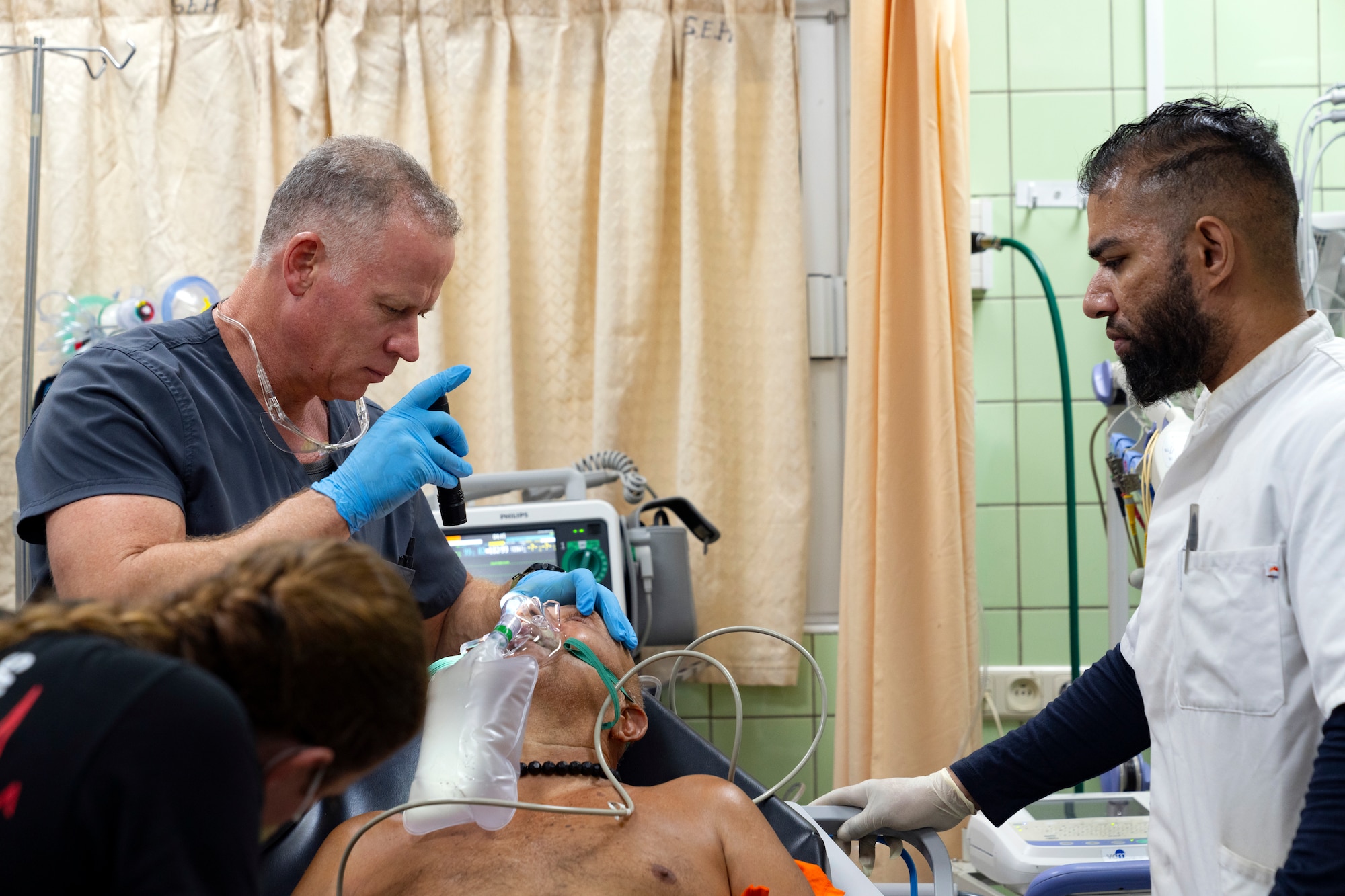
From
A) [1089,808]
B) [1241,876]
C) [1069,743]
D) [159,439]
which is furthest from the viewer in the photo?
[1089,808]

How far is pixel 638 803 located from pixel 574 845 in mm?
134

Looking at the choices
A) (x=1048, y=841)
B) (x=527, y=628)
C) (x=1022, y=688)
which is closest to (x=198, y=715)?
(x=527, y=628)

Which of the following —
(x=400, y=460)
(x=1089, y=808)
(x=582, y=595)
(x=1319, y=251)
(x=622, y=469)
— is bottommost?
(x=1089, y=808)

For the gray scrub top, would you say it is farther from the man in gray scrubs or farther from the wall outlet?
the wall outlet

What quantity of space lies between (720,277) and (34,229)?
1.60 metres

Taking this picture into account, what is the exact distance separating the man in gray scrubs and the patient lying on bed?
0.19m

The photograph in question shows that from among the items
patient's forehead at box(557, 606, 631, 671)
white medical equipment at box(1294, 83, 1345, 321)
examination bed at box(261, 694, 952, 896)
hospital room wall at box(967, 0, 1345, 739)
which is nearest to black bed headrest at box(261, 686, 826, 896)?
examination bed at box(261, 694, 952, 896)

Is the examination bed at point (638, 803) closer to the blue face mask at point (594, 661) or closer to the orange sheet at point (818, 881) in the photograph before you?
the orange sheet at point (818, 881)

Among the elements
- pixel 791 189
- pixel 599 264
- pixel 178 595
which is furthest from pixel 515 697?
pixel 791 189

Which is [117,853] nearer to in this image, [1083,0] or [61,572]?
[61,572]

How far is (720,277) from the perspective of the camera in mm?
2615

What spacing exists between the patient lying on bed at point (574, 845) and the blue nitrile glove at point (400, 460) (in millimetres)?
365

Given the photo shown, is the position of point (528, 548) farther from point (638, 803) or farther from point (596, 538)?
point (638, 803)

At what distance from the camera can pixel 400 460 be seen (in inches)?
50.6
